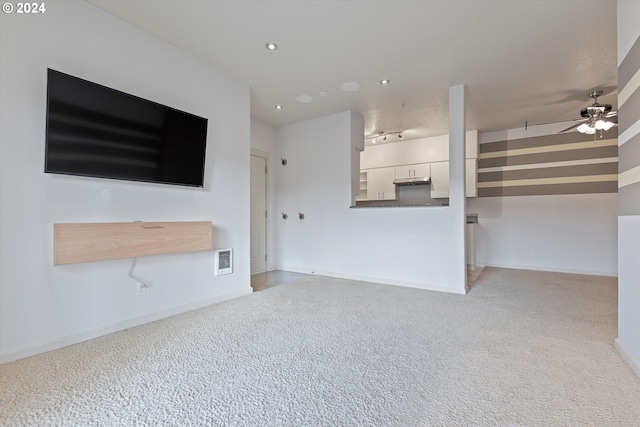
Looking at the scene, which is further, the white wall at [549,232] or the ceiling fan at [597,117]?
the white wall at [549,232]

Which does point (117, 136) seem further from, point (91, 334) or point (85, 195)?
→ point (91, 334)

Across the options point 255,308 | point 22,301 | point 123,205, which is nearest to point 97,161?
point 123,205

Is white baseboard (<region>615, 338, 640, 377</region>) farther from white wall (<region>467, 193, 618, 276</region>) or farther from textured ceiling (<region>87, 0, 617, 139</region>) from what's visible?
white wall (<region>467, 193, 618, 276</region>)

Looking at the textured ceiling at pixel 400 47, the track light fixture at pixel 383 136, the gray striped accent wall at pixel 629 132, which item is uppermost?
the textured ceiling at pixel 400 47

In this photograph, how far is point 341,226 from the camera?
15.3 feet

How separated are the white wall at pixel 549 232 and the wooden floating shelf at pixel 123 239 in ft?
17.5

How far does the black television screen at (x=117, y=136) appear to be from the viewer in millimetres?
2066

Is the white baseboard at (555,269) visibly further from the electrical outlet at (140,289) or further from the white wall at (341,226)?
the electrical outlet at (140,289)

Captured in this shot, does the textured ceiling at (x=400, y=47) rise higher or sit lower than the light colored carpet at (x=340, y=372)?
higher

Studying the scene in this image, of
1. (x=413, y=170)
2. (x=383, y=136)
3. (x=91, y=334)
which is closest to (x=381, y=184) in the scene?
(x=413, y=170)

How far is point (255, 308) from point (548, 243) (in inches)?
208

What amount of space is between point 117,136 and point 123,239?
87 cm

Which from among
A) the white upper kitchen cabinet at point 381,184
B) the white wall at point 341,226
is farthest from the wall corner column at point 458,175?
the white upper kitchen cabinet at point 381,184

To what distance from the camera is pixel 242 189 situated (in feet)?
11.7
